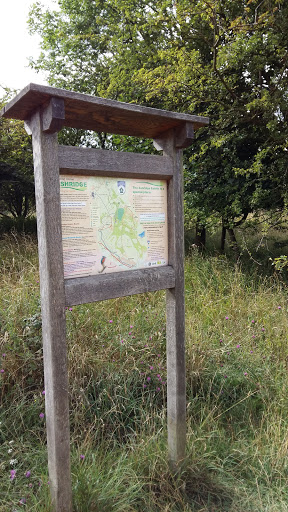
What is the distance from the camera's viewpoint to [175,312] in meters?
2.43

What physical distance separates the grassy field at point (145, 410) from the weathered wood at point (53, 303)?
0.61ft

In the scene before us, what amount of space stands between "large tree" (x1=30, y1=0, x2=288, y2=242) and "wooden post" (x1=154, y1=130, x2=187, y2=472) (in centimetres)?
267

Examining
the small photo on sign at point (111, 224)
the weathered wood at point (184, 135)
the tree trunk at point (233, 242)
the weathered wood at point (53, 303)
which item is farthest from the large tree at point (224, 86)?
the weathered wood at point (53, 303)

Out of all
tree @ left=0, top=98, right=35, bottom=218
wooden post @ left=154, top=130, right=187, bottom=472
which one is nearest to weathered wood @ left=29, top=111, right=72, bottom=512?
wooden post @ left=154, top=130, right=187, bottom=472

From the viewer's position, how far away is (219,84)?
5.71m

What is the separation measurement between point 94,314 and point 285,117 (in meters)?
3.95

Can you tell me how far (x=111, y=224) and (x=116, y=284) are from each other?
324mm

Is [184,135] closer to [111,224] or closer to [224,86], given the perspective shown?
[111,224]

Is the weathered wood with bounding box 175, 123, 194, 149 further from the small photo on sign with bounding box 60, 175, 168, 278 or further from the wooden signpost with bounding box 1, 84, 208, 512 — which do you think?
the small photo on sign with bounding box 60, 175, 168, 278

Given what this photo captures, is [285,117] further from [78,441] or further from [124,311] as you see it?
[78,441]

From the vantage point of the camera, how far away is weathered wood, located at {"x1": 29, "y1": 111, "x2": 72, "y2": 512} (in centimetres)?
179

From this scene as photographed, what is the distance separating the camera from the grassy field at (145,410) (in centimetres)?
215

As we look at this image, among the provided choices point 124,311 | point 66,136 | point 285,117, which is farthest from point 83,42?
point 124,311

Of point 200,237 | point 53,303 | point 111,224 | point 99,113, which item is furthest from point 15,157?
point 53,303
